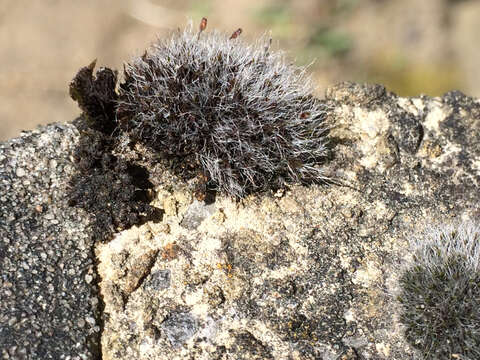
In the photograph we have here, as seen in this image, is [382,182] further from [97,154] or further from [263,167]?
[97,154]

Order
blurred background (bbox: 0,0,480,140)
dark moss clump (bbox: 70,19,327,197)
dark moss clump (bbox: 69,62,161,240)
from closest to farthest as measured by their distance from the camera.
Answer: dark moss clump (bbox: 69,62,161,240)
dark moss clump (bbox: 70,19,327,197)
blurred background (bbox: 0,0,480,140)

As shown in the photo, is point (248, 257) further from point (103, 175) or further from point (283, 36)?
point (283, 36)

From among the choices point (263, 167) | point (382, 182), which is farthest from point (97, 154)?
point (382, 182)

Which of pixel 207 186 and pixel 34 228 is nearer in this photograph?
pixel 34 228

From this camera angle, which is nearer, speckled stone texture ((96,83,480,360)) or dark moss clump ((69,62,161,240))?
speckled stone texture ((96,83,480,360))

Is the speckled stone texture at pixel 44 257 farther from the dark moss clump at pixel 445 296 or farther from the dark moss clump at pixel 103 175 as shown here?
the dark moss clump at pixel 445 296

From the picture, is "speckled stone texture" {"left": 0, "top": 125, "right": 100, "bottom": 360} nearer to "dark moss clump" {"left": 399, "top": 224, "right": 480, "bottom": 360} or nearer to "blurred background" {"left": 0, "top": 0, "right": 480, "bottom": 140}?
"dark moss clump" {"left": 399, "top": 224, "right": 480, "bottom": 360}

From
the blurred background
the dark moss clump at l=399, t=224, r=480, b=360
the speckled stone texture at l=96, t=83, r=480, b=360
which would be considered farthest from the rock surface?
the blurred background

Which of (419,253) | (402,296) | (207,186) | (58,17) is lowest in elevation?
(402,296)

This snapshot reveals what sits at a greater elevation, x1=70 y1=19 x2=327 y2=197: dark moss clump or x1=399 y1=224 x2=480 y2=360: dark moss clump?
x1=70 y1=19 x2=327 y2=197: dark moss clump
